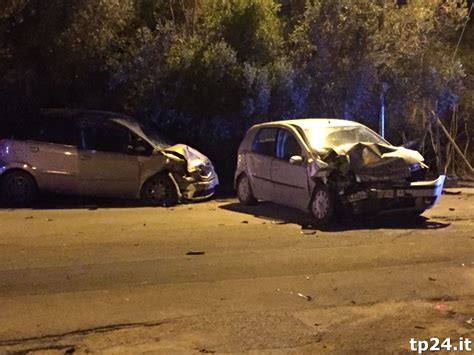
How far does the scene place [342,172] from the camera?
10281mm

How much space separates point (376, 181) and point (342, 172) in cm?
A: 52

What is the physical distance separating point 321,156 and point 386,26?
253 inches

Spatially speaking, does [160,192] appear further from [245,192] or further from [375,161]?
[375,161]

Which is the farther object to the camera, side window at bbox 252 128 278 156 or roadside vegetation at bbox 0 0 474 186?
roadside vegetation at bbox 0 0 474 186

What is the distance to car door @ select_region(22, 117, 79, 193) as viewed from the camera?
12.9 meters

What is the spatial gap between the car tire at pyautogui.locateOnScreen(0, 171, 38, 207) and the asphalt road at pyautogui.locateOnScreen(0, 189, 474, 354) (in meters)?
1.88

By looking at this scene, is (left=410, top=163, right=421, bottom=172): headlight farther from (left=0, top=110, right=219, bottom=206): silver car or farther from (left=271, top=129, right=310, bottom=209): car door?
(left=0, top=110, right=219, bottom=206): silver car

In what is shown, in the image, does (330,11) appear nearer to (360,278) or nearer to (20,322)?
(360,278)

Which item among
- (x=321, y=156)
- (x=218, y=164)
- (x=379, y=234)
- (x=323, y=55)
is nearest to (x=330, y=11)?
(x=323, y=55)

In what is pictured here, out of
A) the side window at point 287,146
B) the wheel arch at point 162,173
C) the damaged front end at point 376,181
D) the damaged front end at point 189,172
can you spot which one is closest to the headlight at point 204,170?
the damaged front end at point 189,172

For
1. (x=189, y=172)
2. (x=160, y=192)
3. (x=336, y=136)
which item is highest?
(x=336, y=136)

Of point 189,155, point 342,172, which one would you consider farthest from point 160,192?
point 342,172

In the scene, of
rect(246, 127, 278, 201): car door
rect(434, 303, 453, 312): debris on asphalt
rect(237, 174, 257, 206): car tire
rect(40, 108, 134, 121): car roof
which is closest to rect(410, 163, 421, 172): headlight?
rect(246, 127, 278, 201): car door

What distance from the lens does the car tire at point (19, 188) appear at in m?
12.9
